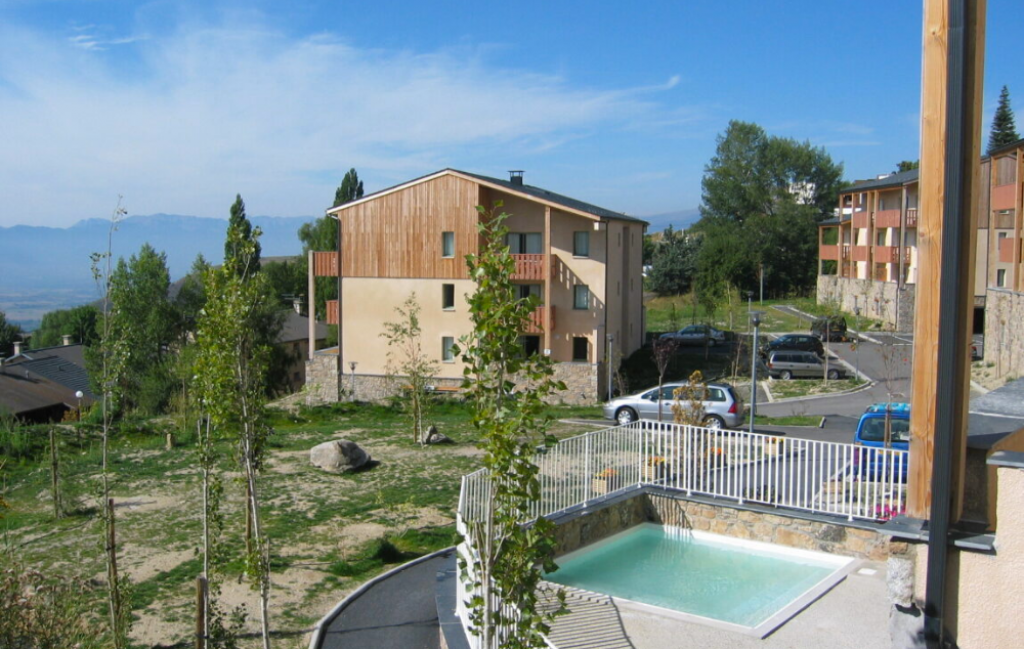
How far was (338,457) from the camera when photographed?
64.1 feet

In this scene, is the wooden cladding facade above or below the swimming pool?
above

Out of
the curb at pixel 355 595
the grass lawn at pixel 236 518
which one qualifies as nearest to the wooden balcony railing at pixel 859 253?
the grass lawn at pixel 236 518

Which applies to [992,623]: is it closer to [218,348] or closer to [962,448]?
[962,448]

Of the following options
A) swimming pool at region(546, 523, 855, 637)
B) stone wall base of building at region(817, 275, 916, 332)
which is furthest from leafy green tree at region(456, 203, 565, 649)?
stone wall base of building at region(817, 275, 916, 332)

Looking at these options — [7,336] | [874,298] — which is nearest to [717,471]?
[874,298]

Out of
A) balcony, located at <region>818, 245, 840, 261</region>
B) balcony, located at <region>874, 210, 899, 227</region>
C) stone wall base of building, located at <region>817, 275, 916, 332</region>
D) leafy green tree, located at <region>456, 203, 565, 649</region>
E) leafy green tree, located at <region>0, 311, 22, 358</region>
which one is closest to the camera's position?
leafy green tree, located at <region>456, 203, 565, 649</region>

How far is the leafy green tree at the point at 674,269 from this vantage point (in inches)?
2768

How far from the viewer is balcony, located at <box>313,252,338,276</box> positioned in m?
36.0

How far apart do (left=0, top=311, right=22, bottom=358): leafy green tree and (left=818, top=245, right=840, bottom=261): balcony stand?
70698 mm

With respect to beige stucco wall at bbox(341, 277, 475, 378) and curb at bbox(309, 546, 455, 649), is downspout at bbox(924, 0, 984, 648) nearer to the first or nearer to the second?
curb at bbox(309, 546, 455, 649)

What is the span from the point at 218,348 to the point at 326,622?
4650mm

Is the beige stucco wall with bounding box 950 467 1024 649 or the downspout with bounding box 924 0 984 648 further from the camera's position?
the downspout with bounding box 924 0 984 648

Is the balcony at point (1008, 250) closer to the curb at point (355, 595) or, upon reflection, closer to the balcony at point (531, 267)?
the balcony at point (531, 267)

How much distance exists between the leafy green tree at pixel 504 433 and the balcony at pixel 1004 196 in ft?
113
